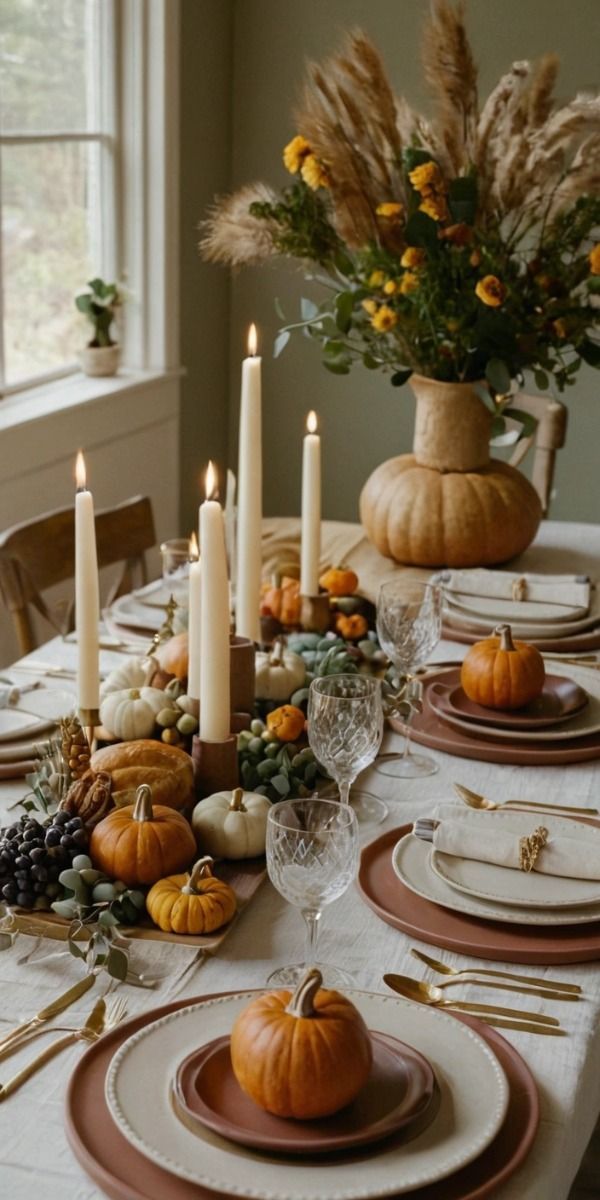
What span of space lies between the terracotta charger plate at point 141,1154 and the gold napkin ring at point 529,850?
267 millimetres

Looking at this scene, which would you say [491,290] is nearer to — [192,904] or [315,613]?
[315,613]

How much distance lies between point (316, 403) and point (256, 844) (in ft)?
9.93

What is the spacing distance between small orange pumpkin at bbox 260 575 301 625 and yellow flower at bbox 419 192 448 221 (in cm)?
58

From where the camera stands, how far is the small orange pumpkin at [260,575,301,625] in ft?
6.09

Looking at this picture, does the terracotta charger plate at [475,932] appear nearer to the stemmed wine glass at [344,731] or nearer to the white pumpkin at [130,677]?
the stemmed wine glass at [344,731]

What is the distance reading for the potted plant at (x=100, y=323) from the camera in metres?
3.42

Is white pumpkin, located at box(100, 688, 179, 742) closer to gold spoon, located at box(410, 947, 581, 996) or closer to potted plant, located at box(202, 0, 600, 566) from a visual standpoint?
gold spoon, located at box(410, 947, 581, 996)

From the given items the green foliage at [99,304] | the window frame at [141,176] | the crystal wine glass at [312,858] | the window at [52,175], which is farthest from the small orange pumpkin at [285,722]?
the green foliage at [99,304]

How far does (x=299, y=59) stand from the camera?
3.98 metres

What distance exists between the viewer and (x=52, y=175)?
3.36 metres

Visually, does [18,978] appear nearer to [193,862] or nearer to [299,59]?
[193,862]

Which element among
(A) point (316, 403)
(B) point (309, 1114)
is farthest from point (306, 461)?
(A) point (316, 403)

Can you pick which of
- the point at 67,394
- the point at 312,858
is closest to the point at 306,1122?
the point at 312,858

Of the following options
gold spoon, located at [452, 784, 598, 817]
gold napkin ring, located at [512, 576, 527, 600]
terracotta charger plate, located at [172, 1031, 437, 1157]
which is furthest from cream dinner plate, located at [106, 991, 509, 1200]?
gold napkin ring, located at [512, 576, 527, 600]
